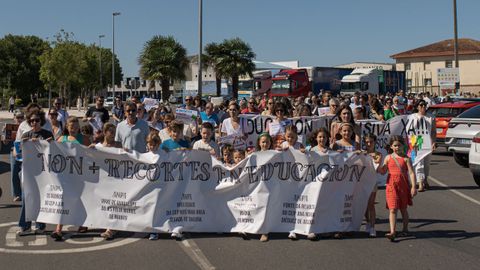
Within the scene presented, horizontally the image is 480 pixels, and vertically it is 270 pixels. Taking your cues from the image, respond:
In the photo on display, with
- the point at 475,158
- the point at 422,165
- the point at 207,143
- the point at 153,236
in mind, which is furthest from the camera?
the point at 422,165

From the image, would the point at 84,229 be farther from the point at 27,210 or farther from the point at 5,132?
the point at 5,132

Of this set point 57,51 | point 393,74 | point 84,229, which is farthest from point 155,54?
point 84,229

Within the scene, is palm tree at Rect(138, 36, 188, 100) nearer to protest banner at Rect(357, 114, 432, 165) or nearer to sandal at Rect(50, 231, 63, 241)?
protest banner at Rect(357, 114, 432, 165)

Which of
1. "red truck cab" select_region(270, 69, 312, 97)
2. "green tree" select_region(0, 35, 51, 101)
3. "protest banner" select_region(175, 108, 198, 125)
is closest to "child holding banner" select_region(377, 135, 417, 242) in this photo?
"protest banner" select_region(175, 108, 198, 125)

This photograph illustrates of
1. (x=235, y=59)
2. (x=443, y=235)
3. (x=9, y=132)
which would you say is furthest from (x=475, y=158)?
(x=235, y=59)

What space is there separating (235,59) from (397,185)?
144ft

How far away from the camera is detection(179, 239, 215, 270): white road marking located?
20.5 feet

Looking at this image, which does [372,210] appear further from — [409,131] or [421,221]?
[409,131]

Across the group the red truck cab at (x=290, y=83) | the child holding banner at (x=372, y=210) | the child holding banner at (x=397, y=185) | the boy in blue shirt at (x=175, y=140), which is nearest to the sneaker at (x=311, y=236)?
the child holding banner at (x=372, y=210)

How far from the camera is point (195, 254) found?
6660mm

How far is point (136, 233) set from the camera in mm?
7762

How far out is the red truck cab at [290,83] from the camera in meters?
44.4

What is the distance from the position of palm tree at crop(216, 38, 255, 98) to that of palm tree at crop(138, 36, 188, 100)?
218 inches

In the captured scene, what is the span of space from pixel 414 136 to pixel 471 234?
464cm
